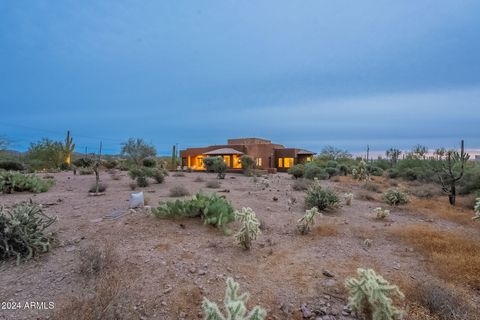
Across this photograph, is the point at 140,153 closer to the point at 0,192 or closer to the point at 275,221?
the point at 0,192

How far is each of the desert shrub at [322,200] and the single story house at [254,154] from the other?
55.0 ft

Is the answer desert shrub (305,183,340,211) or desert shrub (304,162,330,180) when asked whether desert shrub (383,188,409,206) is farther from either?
desert shrub (304,162,330,180)

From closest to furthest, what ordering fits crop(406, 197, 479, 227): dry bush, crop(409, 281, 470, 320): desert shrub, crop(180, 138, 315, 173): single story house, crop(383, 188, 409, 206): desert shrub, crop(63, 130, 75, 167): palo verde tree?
crop(409, 281, 470, 320): desert shrub → crop(406, 197, 479, 227): dry bush → crop(383, 188, 409, 206): desert shrub → crop(63, 130, 75, 167): palo verde tree → crop(180, 138, 315, 173): single story house

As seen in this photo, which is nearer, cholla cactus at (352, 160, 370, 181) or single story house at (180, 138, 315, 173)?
cholla cactus at (352, 160, 370, 181)

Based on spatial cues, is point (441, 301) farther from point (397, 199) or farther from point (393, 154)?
point (393, 154)

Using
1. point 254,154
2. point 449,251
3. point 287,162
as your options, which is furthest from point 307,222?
point 287,162

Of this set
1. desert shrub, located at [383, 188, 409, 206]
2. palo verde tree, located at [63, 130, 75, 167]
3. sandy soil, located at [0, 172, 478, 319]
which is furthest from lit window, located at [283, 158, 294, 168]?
sandy soil, located at [0, 172, 478, 319]

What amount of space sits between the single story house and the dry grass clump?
19408 mm

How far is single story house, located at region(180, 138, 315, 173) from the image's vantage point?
81.3 feet

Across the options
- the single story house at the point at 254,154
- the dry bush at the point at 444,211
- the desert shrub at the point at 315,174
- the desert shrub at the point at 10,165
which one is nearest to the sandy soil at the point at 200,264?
the dry bush at the point at 444,211

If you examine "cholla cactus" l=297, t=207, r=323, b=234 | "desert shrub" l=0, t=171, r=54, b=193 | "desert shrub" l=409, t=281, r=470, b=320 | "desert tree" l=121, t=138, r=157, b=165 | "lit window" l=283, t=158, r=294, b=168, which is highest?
"desert tree" l=121, t=138, r=157, b=165

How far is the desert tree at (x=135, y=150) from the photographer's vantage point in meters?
20.1

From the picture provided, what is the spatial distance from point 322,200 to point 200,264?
15.0 feet

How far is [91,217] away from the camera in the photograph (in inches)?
202
